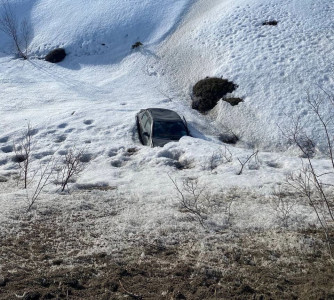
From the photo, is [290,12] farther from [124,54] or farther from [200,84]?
[124,54]

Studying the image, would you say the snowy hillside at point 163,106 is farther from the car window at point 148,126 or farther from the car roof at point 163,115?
the car roof at point 163,115

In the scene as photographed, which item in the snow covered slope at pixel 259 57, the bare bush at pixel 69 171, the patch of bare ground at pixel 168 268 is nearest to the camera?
the patch of bare ground at pixel 168 268

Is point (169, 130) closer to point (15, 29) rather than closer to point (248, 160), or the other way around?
point (248, 160)

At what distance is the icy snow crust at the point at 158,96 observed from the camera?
7500 millimetres

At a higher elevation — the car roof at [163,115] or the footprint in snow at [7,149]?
the footprint in snow at [7,149]

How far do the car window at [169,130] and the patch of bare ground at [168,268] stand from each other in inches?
274

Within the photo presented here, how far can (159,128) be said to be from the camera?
13.1 m

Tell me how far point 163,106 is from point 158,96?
1.68m

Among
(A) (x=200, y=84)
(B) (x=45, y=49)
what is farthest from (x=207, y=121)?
(B) (x=45, y=49)

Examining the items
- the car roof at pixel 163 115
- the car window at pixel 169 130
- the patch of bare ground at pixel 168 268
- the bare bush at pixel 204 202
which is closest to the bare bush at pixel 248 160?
the bare bush at pixel 204 202

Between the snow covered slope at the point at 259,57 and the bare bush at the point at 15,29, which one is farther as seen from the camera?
the bare bush at the point at 15,29

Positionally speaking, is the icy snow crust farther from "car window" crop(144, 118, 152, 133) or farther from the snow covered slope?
"car window" crop(144, 118, 152, 133)

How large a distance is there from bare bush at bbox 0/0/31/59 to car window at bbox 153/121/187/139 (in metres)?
15.8

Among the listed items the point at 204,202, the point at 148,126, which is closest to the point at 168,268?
the point at 204,202
